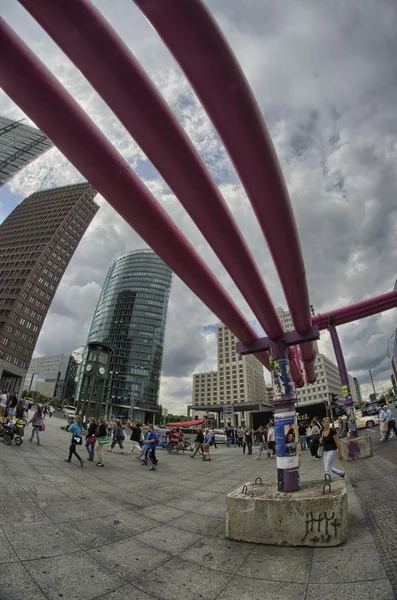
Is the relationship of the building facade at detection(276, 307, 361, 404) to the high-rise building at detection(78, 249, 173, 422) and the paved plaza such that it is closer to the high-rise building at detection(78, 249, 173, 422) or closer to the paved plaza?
the high-rise building at detection(78, 249, 173, 422)

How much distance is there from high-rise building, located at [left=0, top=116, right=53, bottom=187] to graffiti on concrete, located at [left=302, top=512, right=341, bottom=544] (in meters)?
64.1

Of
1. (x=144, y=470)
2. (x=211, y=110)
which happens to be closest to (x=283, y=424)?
(x=211, y=110)

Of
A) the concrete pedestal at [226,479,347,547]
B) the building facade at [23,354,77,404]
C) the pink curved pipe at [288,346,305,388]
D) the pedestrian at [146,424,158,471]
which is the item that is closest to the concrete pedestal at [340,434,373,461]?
the pink curved pipe at [288,346,305,388]

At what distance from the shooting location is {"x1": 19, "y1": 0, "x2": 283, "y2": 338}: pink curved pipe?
293 centimetres

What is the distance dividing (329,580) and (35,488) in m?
5.99

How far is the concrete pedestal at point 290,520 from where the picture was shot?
4.18 m

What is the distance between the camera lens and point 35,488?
20.7 ft

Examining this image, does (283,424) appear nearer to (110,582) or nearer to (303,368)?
(110,582)

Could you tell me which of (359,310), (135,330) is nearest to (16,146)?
(359,310)

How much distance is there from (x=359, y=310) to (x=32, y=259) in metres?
92.1

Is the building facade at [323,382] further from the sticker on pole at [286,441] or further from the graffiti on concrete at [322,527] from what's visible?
the graffiti on concrete at [322,527]

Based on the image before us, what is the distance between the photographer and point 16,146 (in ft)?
174

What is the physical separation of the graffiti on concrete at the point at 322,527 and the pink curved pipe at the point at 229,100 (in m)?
4.25

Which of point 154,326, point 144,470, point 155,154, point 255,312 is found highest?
point 154,326
